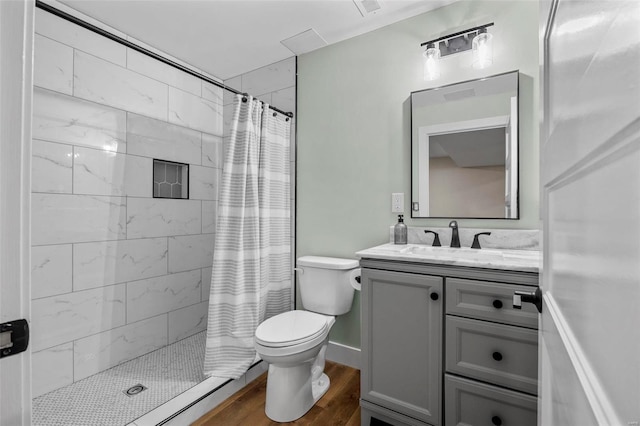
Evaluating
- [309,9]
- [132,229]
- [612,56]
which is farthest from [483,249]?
[132,229]

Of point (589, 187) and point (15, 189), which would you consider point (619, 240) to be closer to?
point (589, 187)

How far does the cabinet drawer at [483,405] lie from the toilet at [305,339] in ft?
2.26

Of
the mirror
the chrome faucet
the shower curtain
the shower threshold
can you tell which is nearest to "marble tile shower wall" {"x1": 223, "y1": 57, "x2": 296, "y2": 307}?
the shower curtain

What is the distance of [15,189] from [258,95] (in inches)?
93.0

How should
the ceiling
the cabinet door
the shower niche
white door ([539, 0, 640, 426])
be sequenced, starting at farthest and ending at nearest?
the shower niche < the ceiling < the cabinet door < white door ([539, 0, 640, 426])

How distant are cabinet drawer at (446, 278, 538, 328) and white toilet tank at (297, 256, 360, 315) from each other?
2.52 feet

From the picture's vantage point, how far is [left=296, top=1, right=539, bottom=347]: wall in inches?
64.2

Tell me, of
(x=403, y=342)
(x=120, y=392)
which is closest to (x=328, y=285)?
(x=403, y=342)

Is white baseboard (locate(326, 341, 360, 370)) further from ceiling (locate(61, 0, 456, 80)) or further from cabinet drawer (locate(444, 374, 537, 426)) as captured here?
ceiling (locate(61, 0, 456, 80))

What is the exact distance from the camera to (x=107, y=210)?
6.75 ft

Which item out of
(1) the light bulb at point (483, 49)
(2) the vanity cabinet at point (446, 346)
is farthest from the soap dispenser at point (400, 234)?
(1) the light bulb at point (483, 49)

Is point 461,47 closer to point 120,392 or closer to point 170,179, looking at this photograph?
point 170,179

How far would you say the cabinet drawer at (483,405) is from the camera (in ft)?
3.75

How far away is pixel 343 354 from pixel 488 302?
1295mm
